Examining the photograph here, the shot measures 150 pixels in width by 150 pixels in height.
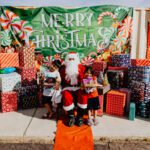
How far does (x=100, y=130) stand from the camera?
5379 mm

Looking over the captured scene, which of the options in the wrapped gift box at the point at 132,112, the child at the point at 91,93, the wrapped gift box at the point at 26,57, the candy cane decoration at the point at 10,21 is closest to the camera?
the child at the point at 91,93

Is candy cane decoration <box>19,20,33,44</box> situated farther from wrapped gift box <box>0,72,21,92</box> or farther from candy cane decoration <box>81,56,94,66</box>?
candy cane decoration <box>81,56,94,66</box>

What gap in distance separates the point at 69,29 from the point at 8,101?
3.05 meters

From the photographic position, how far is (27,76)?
23.2 feet

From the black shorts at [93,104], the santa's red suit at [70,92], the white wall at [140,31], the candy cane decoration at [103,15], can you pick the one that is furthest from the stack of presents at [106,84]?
the candy cane decoration at [103,15]

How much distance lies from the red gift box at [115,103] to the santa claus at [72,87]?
921 millimetres

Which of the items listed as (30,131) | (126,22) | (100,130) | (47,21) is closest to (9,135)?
(30,131)

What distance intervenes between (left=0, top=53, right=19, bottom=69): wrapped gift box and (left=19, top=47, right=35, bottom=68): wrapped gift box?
14 cm

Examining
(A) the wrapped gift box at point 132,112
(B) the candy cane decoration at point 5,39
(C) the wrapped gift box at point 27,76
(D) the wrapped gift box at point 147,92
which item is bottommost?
(A) the wrapped gift box at point 132,112

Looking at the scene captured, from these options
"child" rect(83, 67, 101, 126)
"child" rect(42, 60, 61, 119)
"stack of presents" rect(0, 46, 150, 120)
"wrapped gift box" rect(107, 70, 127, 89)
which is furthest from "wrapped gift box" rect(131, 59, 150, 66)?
"child" rect(42, 60, 61, 119)

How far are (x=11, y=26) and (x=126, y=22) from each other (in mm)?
3719

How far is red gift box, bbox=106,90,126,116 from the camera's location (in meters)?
6.19

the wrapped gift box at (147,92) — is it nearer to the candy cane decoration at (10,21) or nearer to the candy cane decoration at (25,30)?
the candy cane decoration at (25,30)

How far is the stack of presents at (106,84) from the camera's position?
621 centimetres
